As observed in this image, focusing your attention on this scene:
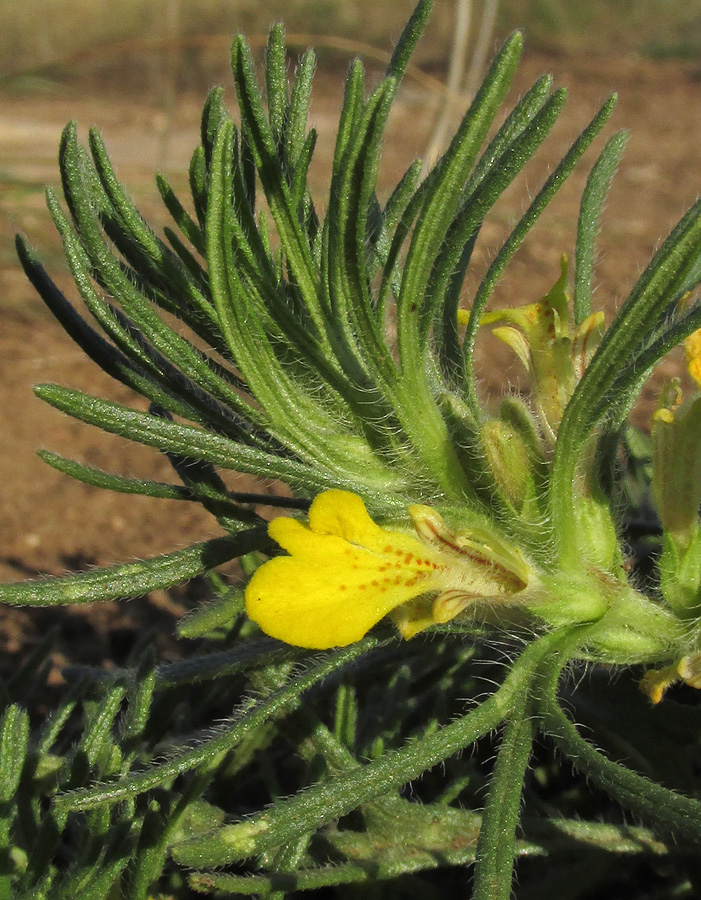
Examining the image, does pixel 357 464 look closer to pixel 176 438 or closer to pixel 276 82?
pixel 176 438

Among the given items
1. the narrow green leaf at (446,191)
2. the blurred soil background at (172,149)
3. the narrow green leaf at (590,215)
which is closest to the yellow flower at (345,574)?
the narrow green leaf at (446,191)

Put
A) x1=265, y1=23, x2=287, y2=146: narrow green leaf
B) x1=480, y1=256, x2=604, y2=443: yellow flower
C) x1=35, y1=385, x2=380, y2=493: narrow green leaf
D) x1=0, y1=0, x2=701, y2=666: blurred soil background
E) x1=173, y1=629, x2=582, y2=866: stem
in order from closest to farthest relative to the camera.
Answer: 1. x1=173, y1=629, x2=582, y2=866: stem
2. x1=35, y1=385, x2=380, y2=493: narrow green leaf
3. x1=265, y1=23, x2=287, y2=146: narrow green leaf
4. x1=480, y1=256, x2=604, y2=443: yellow flower
5. x1=0, y1=0, x2=701, y2=666: blurred soil background

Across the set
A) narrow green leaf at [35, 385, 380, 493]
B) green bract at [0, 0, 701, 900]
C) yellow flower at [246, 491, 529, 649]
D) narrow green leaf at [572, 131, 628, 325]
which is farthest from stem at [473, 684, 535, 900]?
narrow green leaf at [572, 131, 628, 325]

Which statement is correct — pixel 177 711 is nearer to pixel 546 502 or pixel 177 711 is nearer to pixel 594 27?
pixel 546 502

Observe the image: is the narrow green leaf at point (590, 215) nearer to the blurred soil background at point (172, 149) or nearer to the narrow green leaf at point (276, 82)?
the blurred soil background at point (172, 149)

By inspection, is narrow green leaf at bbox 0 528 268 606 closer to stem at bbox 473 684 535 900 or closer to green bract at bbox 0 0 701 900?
green bract at bbox 0 0 701 900

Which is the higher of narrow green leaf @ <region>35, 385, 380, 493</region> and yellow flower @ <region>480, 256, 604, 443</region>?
yellow flower @ <region>480, 256, 604, 443</region>

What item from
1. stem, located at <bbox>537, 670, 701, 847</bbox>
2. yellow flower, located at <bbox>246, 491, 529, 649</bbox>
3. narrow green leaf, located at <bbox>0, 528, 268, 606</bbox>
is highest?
yellow flower, located at <bbox>246, 491, 529, 649</bbox>
